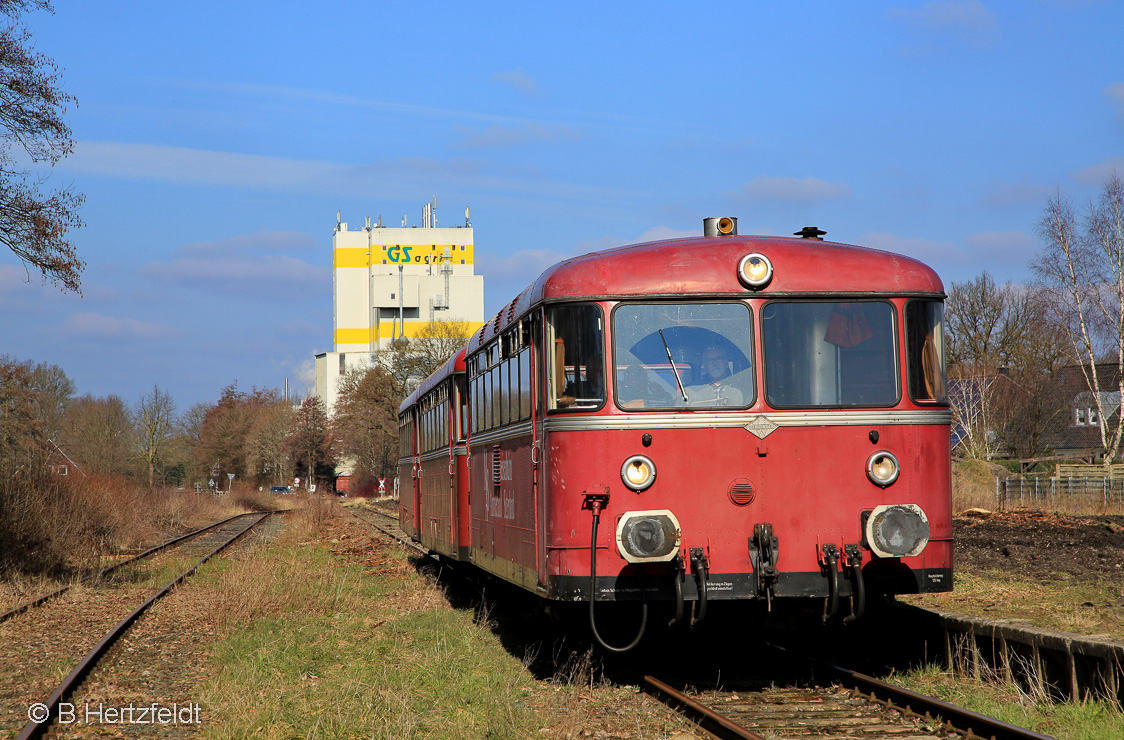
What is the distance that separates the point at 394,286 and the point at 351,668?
70.1 m

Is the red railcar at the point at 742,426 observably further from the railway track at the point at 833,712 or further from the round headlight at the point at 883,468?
the railway track at the point at 833,712

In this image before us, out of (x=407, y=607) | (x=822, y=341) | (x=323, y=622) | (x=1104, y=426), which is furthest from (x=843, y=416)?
(x=1104, y=426)

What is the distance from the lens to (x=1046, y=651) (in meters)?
7.56

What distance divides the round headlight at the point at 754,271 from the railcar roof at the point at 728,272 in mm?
43

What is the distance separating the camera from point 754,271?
7699mm

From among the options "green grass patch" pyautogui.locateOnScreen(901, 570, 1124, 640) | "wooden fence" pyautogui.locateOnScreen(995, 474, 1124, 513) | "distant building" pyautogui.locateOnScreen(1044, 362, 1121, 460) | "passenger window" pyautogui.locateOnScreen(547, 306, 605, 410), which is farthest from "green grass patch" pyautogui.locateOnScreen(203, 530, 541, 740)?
"distant building" pyautogui.locateOnScreen(1044, 362, 1121, 460)

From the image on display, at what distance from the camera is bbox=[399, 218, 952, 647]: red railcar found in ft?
24.2

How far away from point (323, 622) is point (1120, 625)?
758 centimetres

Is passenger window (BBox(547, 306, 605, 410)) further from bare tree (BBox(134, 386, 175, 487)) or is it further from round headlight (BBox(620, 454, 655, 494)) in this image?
bare tree (BBox(134, 386, 175, 487))

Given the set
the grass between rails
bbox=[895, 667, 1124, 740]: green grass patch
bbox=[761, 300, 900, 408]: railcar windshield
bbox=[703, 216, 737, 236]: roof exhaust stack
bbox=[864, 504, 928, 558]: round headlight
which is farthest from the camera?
bbox=[703, 216, 737, 236]: roof exhaust stack

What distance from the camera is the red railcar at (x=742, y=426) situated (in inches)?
290

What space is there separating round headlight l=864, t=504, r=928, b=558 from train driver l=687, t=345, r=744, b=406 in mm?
1195

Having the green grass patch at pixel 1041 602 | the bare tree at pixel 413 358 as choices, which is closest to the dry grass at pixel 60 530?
the green grass patch at pixel 1041 602

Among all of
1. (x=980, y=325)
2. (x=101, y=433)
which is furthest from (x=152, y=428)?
(x=980, y=325)
